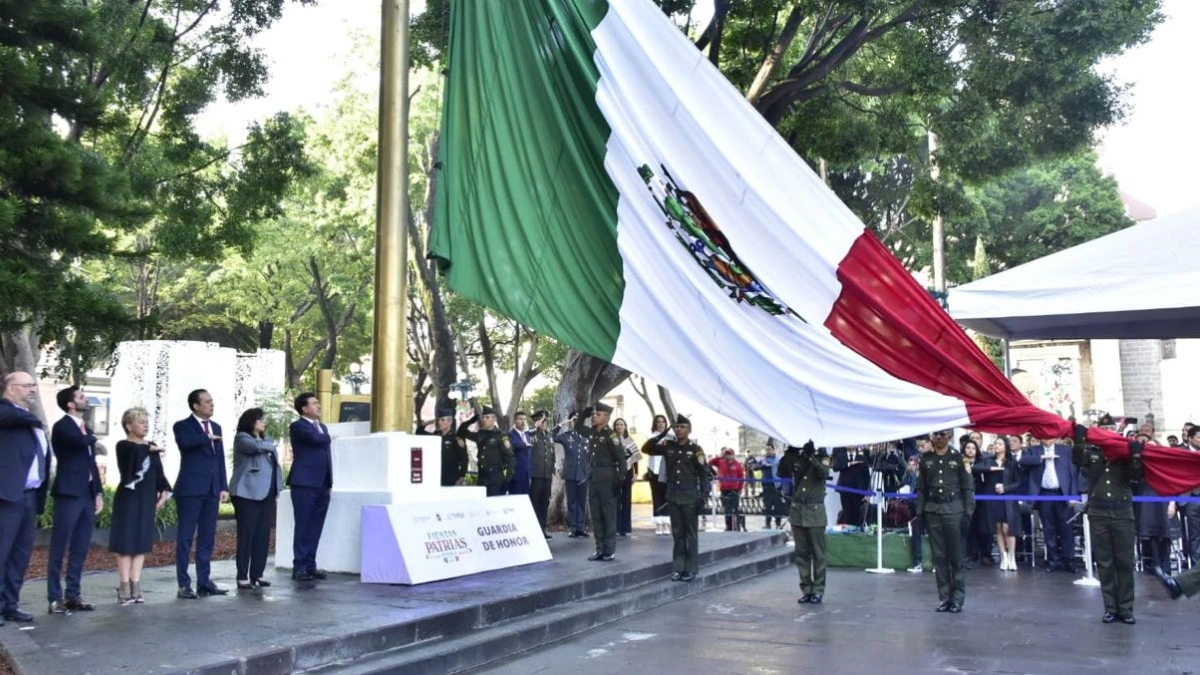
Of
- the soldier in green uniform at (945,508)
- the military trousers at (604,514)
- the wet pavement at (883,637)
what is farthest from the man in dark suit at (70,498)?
the soldier in green uniform at (945,508)

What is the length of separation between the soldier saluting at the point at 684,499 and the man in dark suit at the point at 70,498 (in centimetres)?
585

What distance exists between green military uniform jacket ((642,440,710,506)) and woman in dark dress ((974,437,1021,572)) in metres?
4.84

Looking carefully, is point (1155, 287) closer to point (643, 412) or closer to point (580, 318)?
point (580, 318)

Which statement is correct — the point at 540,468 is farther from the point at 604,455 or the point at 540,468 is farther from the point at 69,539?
the point at 69,539

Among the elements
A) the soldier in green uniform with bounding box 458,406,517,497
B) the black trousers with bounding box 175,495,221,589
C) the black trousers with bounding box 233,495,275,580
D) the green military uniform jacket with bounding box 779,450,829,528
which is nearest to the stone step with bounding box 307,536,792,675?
the green military uniform jacket with bounding box 779,450,829,528

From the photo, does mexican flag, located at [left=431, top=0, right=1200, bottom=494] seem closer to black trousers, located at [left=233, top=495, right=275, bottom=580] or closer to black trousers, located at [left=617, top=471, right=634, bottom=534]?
black trousers, located at [left=233, top=495, right=275, bottom=580]

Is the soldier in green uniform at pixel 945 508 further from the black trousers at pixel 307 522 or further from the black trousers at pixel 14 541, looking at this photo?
the black trousers at pixel 14 541

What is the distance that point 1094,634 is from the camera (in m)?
9.10

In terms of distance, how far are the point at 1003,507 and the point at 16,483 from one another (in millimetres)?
11832

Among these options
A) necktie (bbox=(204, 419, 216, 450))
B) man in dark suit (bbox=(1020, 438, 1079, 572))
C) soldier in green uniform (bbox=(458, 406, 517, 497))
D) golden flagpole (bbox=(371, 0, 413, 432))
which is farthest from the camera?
soldier in green uniform (bbox=(458, 406, 517, 497))

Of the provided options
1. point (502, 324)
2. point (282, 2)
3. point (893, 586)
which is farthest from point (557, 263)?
point (502, 324)

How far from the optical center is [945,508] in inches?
419

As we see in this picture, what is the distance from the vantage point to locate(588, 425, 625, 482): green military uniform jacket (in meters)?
12.6

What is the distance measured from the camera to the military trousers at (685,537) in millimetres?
11633
